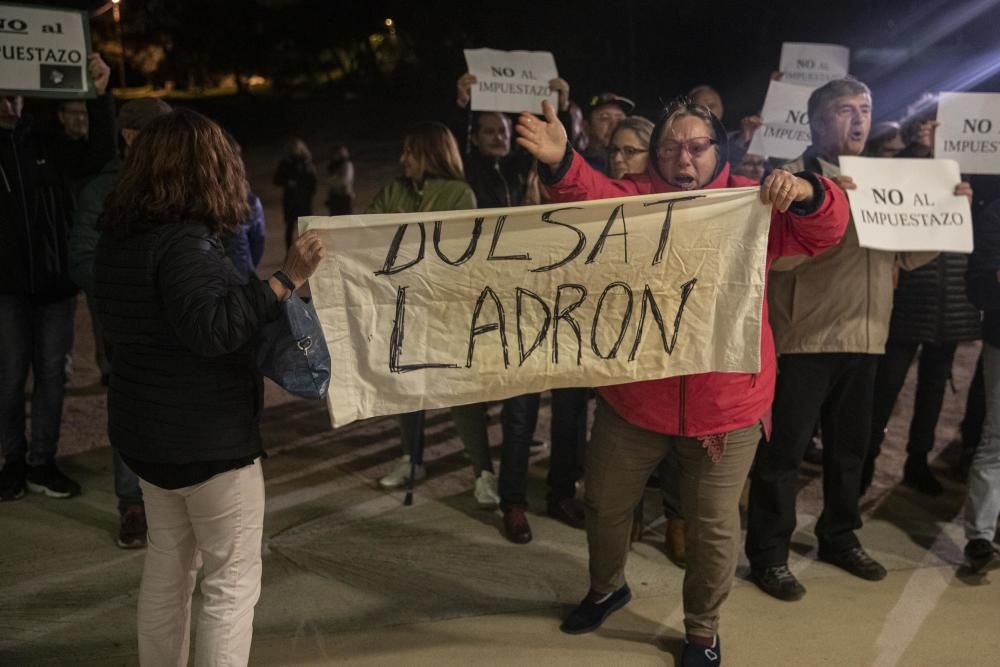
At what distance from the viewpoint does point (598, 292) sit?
3.18 metres

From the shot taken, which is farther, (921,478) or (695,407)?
(921,478)

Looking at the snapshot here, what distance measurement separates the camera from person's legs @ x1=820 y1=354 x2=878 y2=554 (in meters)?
4.01

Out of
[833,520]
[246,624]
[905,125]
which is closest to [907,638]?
[833,520]

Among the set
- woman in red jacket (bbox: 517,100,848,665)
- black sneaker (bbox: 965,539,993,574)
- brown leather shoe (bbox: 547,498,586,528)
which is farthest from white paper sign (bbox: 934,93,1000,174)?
brown leather shoe (bbox: 547,498,586,528)

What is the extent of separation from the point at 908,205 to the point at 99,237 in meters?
3.32

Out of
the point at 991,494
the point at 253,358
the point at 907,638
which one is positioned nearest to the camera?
the point at 253,358

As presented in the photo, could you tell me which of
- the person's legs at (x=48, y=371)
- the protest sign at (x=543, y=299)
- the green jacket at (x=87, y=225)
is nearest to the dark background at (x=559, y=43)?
the person's legs at (x=48, y=371)

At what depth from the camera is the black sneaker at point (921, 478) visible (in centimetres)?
502

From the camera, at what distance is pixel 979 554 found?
13.2 feet

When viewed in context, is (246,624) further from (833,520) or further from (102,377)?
(102,377)

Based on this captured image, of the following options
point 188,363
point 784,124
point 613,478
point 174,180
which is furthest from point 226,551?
point 784,124

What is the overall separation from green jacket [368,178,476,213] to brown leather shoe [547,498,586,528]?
153 cm

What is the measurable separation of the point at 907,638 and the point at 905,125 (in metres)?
3.25

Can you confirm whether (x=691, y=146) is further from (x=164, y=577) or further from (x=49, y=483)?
(x=49, y=483)
